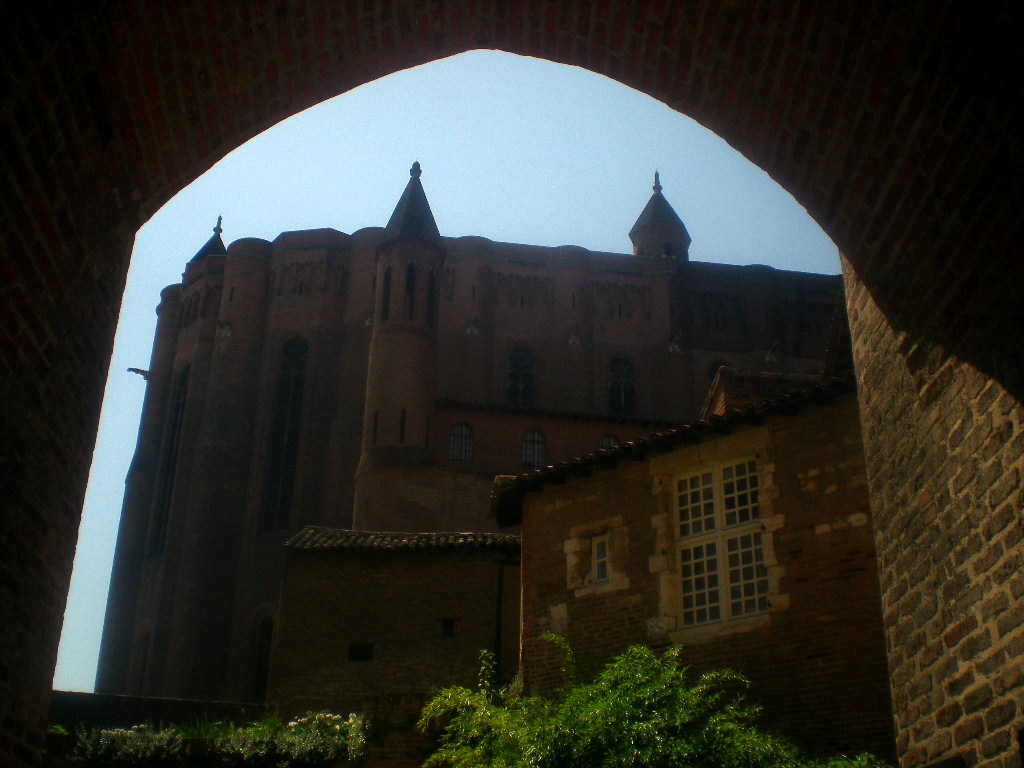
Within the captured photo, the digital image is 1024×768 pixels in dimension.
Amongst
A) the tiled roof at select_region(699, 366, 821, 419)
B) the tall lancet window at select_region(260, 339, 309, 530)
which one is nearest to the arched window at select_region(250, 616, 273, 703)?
the tall lancet window at select_region(260, 339, 309, 530)

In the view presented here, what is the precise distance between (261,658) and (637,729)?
79.6 feet

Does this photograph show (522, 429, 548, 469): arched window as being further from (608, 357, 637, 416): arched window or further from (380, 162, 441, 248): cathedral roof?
(380, 162, 441, 248): cathedral roof

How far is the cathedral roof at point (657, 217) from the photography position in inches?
1854

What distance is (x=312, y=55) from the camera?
15.9ft

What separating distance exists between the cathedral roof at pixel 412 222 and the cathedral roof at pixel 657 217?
38.0 ft

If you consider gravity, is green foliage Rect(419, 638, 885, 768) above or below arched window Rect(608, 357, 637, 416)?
below

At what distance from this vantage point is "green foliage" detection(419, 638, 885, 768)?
38.9 ft

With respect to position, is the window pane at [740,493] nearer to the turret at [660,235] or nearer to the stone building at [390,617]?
the stone building at [390,617]

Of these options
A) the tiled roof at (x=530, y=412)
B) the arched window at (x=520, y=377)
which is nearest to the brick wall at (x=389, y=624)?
the tiled roof at (x=530, y=412)

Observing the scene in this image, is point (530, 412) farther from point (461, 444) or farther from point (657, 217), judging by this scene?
point (657, 217)

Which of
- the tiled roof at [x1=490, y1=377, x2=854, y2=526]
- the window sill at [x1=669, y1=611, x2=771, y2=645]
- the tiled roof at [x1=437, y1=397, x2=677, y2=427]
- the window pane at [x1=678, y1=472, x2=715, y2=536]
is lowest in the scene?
the window sill at [x1=669, y1=611, x2=771, y2=645]

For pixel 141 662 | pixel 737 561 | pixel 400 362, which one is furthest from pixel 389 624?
pixel 141 662

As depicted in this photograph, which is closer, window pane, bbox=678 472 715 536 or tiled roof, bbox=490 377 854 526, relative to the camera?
tiled roof, bbox=490 377 854 526

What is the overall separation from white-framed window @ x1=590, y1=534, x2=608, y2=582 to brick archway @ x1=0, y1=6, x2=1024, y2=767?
11.1 meters
